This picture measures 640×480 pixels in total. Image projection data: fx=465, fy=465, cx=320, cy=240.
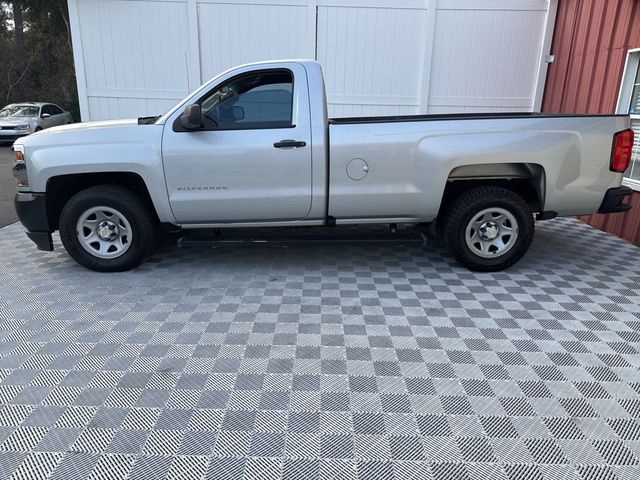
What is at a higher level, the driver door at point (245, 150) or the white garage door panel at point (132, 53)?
the white garage door panel at point (132, 53)

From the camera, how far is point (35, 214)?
4.46m

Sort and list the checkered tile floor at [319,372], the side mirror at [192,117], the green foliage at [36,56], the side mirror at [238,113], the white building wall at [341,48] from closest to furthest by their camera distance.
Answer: the checkered tile floor at [319,372] < the side mirror at [192,117] < the side mirror at [238,113] < the white building wall at [341,48] < the green foliage at [36,56]

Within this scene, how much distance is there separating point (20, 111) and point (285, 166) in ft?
55.1

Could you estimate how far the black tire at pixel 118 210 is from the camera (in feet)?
14.6

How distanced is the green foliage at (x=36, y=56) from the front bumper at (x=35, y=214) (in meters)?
21.0

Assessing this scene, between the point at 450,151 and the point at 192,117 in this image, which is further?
the point at 450,151

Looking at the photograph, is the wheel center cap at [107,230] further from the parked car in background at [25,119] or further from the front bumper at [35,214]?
the parked car in background at [25,119]

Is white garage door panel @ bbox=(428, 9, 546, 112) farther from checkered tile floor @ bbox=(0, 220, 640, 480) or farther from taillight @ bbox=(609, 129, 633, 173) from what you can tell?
checkered tile floor @ bbox=(0, 220, 640, 480)

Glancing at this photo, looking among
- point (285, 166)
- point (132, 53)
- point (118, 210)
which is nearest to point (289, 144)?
point (285, 166)

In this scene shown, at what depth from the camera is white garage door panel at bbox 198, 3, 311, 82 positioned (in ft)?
27.5

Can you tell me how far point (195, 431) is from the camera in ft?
8.13

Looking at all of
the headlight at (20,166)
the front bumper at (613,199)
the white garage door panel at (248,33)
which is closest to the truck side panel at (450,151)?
the front bumper at (613,199)

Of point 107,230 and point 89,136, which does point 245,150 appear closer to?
point 89,136

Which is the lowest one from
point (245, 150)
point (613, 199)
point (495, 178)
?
Answer: point (613, 199)
